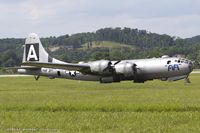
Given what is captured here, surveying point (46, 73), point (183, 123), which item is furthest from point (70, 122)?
point (46, 73)

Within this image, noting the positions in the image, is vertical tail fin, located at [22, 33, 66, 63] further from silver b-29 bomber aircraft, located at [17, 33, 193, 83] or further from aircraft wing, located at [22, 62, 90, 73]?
aircraft wing, located at [22, 62, 90, 73]

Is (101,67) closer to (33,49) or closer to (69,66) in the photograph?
(69,66)

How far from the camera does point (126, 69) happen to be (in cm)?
4144

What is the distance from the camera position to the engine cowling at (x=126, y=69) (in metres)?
41.4

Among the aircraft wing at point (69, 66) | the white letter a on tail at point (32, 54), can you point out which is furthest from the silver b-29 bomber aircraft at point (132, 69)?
the white letter a on tail at point (32, 54)

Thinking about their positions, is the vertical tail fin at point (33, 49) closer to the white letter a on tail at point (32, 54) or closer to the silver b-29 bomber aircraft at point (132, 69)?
the white letter a on tail at point (32, 54)

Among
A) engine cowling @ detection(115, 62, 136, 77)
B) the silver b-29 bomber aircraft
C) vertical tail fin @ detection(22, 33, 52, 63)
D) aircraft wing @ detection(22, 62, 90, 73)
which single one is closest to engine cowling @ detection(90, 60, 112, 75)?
the silver b-29 bomber aircraft

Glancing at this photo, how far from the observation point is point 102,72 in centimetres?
4194

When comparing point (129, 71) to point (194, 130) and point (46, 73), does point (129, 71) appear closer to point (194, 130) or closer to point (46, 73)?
point (46, 73)

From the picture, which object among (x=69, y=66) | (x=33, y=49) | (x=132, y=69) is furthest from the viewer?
(x=33, y=49)

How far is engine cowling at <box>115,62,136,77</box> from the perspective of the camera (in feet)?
136

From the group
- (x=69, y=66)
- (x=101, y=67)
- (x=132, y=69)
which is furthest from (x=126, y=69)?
(x=69, y=66)

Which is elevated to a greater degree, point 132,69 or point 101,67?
point 101,67

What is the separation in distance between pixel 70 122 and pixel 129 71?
27362 millimetres
